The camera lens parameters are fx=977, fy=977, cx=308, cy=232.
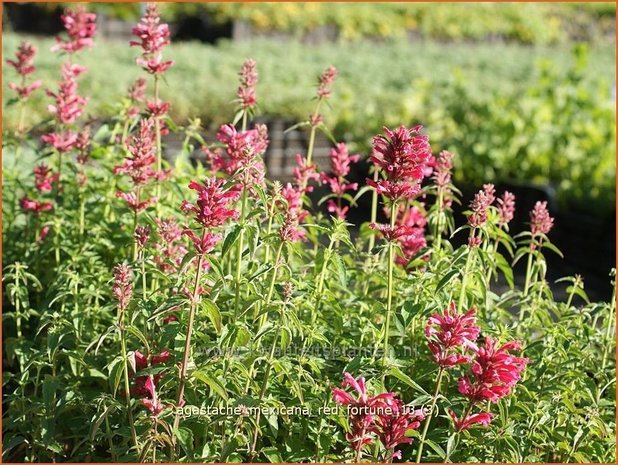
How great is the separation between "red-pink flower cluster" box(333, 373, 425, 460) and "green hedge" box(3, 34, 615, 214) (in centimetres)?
188

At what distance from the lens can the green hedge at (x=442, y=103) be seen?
6.98 metres

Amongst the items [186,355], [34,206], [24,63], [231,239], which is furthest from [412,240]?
[24,63]

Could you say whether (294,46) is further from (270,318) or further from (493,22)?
(270,318)

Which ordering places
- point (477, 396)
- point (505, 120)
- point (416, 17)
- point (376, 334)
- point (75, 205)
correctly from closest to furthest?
1. point (477, 396)
2. point (376, 334)
3. point (75, 205)
4. point (505, 120)
5. point (416, 17)

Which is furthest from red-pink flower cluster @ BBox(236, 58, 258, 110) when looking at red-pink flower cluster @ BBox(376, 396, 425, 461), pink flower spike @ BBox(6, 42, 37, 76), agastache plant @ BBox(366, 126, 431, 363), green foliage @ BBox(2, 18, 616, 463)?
pink flower spike @ BBox(6, 42, 37, 76)

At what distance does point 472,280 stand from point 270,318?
60 centimetres

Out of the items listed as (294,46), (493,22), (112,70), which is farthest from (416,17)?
(112,70)

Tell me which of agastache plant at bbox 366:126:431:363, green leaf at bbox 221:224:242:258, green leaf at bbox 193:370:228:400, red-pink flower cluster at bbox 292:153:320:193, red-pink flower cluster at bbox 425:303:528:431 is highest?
agastache plant at bbox 366:126:431:363

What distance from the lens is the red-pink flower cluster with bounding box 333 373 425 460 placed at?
7.23 feet

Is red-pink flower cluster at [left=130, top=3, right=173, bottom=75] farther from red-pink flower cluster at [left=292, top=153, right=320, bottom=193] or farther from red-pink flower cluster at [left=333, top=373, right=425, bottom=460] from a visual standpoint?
red-pink flower cluster at [left=333, top=373, right=425, bottom=460]

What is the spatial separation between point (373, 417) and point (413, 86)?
7.84 metres

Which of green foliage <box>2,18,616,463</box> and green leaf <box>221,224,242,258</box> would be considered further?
green foliage <box>2,18,616,463</box>

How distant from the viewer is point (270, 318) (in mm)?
2682

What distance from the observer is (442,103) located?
870 cm
